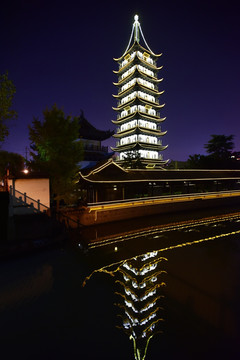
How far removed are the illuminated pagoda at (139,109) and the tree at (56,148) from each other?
17.1 meters

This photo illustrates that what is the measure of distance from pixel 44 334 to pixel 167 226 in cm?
1211

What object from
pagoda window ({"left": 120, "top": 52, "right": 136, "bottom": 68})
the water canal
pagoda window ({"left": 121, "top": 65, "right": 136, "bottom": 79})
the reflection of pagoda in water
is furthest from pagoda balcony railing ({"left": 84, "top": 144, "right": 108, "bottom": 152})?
the reflection of pagoda in water

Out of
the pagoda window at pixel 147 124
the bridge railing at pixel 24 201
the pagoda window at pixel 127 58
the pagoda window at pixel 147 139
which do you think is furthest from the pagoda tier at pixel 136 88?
the bridge railing at pixel 24 201

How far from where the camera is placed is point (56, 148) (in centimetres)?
1286

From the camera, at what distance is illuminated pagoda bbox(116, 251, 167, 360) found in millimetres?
4829

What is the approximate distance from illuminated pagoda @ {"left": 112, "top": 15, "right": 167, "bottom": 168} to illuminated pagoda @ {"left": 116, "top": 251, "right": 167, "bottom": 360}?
21701 millimetres

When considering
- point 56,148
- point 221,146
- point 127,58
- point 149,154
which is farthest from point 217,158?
point 56,148

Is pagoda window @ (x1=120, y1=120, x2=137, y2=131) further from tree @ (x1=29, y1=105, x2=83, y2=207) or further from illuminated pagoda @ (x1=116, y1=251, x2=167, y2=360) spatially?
illuminated pagoda @ (x1=116, y1=251, x2=167, y2=360)

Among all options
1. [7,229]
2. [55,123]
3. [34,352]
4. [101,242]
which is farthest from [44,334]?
[55,123]

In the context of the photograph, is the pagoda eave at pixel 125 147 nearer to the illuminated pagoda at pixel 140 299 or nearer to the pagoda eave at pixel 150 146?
Answer: the pagoda eave at pixel 150 146

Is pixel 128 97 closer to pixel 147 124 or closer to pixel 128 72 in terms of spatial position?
pixel 128 72

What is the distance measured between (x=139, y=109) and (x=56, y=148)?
21945 mm

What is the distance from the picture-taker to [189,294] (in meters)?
6.34

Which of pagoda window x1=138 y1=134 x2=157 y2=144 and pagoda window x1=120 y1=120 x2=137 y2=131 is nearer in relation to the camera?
pagoda window x1=138 y1=134 x2=157 y2=144
